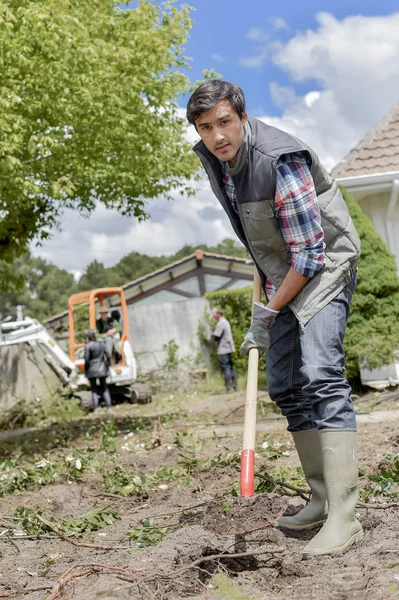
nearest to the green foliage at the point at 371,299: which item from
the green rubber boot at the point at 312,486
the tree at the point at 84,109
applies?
the tree at the point at 84,109

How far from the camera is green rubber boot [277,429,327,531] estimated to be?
3.32 metres

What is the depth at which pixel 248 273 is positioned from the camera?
28094 millimetres

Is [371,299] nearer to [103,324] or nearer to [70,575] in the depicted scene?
[70,575]

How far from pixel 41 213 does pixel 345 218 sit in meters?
7.85

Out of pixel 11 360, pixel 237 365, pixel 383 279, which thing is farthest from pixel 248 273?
pixel 383 279

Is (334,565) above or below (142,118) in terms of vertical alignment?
below

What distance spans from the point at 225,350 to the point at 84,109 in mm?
8836

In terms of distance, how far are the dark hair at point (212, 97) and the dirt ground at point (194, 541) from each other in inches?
68.1

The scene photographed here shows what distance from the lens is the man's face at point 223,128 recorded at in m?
3.14

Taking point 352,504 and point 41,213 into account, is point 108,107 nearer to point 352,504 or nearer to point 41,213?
point 41,213

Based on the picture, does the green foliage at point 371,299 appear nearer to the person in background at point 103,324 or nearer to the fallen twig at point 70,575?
the fallen twig at point 70,575

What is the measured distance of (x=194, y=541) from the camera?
3148 millimetres

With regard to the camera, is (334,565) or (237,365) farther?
(237,365)

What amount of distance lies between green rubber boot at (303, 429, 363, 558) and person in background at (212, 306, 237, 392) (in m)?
13.1
